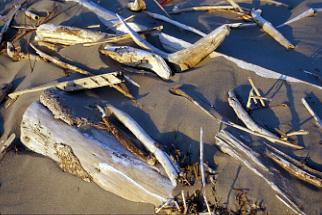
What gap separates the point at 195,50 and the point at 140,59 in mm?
704

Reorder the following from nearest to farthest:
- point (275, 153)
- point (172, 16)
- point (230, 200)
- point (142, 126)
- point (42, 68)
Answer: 1. point (230, 200)
2. point (275, 153)
3. point (142, 126)
4. point (42, 68)
5. point (172, 16)

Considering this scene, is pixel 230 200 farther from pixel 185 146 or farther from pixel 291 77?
pixel 291 77

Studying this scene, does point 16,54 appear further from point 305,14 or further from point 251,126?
point 305,14

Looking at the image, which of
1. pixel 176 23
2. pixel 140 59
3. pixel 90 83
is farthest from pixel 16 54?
pixel 176 23

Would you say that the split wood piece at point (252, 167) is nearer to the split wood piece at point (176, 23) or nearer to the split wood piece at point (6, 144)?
the split wood piece at point (176, 23)

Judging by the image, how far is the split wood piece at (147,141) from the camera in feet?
14.1

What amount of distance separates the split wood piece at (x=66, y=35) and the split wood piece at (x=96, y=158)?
4.92ft

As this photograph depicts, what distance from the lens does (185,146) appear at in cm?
459

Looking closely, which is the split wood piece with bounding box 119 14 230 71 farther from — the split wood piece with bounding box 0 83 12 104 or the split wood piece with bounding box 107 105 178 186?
the split wood piece with bounding box 0 83 12 104

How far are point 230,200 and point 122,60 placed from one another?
2364mm

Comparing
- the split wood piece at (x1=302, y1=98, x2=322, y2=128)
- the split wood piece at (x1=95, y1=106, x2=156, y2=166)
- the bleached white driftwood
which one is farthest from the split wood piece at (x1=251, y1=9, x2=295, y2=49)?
the split wood piece at (x1=95, y1=106, x2=156, y2=166)

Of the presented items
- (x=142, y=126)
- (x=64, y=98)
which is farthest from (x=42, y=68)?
(x=142, y=126)

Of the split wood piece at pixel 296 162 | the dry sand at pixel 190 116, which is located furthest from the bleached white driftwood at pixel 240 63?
the split wood piece at pixel 296 162

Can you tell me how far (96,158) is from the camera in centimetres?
452
